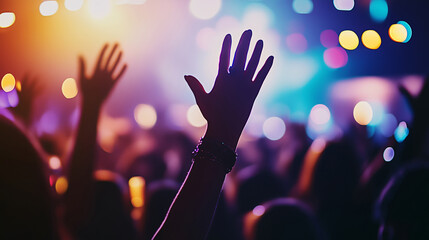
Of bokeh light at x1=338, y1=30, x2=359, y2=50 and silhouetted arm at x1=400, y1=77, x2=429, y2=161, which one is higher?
bokeh light at x1=338, y1=30, x2=359, y2=50

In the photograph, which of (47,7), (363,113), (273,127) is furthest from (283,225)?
(273,127)

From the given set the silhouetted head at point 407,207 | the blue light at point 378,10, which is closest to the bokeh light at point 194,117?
the blue light at point 378,10

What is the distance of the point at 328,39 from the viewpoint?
10922 mm

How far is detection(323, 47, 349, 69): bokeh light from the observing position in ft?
36.7

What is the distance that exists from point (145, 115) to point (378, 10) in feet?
24.9

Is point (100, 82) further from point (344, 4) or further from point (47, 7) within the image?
point (344, 4)

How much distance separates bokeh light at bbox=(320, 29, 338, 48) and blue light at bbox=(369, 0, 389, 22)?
419cm

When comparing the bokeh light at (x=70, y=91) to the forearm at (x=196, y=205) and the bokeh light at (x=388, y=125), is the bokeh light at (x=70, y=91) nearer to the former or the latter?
the forearm at (x=196, y=205)

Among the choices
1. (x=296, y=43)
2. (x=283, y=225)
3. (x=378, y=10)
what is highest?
(x=378, y=10)

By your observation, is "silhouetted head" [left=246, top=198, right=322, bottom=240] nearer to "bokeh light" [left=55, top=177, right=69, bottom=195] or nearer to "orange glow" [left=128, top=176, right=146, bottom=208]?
"bokeh light" [left=55, top=177, right=69, bottom=195]

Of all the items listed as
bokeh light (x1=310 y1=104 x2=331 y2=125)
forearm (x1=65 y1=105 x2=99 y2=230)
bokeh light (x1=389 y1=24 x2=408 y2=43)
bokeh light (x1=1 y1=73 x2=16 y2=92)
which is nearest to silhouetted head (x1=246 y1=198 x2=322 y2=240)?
forearm (x1=65 y1=105 x2=99 y2=230)

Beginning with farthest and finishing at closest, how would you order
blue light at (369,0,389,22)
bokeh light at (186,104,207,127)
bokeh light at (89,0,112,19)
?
bokeh light at (186,104,207,127), blue light at (369,0,389,22), bokeh light at (89,0,112,19)

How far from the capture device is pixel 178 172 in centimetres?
363

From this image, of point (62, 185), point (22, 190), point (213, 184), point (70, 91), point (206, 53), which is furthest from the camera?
point (70, 91)
